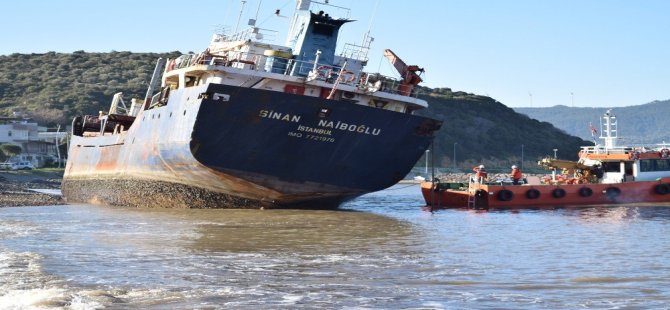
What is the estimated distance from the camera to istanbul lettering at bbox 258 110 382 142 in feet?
73.6

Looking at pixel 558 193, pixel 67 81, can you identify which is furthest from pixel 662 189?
pixel 67 81

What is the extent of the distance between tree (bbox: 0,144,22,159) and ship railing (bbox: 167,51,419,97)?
51.0 metres

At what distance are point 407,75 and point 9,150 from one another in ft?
185

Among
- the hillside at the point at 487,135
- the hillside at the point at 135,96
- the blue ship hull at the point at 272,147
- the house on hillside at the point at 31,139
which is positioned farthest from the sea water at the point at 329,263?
the hillside at the point at 487,135

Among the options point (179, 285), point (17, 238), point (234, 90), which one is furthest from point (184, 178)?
point (179, 285)

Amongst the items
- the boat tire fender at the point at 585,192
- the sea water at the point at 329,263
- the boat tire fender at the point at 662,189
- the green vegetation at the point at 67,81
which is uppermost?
the green vegetation at the point at 67,81

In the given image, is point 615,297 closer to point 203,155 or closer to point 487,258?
point 487,258

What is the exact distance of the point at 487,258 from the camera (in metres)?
14.2

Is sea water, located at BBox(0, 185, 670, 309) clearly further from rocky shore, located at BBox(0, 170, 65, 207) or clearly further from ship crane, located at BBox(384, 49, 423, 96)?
rocky shore, located at BBox(0, 170, 65, 207)

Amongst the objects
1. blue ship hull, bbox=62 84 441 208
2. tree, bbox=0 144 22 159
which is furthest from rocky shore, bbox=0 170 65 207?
tree, bbox=0 144 22 159

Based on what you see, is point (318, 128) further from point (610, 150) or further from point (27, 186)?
point (27, 186)

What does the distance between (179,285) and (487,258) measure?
531 centimetres

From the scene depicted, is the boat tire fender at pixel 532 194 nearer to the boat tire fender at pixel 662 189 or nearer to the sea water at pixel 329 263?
the boat tire fender at pixel 662 189

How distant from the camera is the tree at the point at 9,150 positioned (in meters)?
73.1
